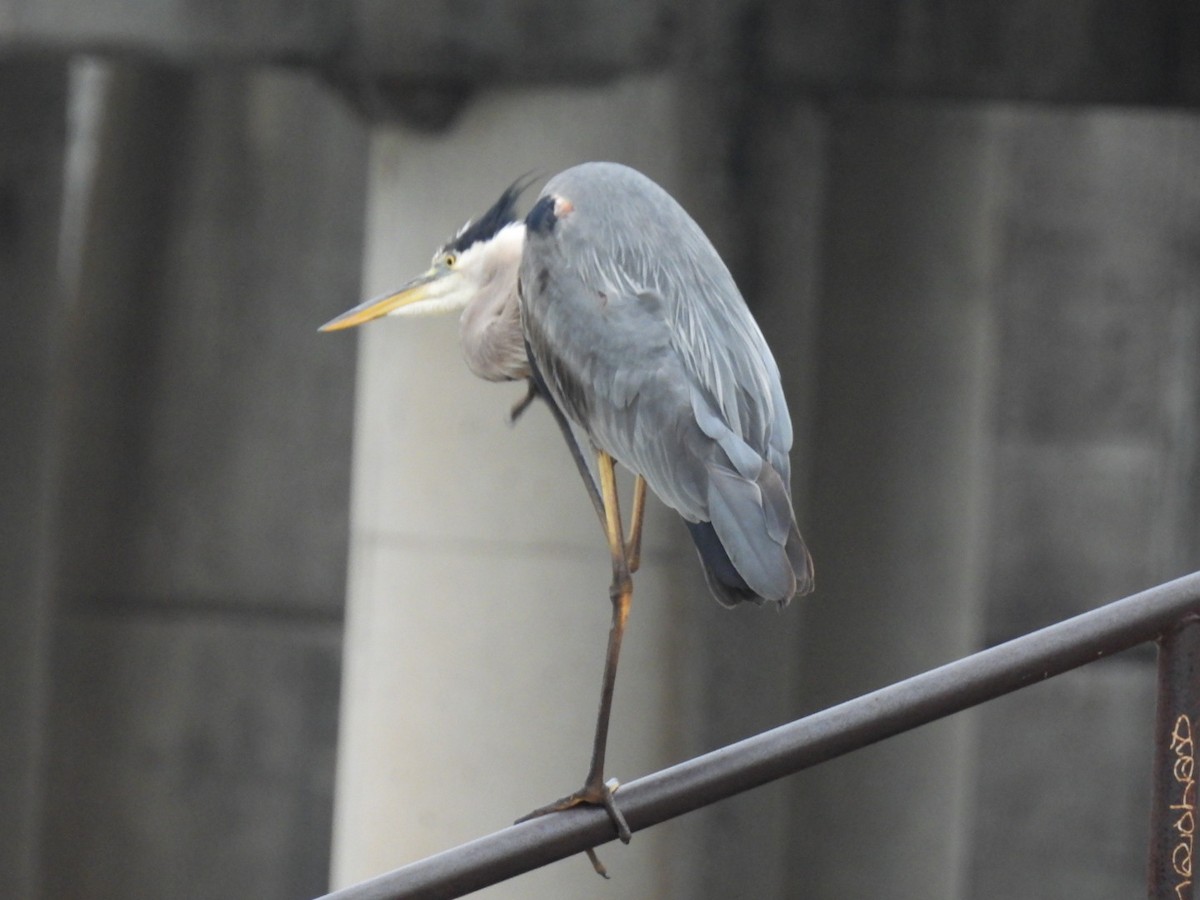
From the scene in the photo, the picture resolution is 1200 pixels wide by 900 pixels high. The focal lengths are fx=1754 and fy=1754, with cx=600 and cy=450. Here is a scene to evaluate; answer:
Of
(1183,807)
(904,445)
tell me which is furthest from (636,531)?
(904,445)

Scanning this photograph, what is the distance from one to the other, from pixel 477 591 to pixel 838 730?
233cm

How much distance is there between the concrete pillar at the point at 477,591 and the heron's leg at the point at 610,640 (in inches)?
69.1

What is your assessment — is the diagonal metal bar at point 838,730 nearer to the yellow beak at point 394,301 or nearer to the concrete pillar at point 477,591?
the yellow beak at point 394,301

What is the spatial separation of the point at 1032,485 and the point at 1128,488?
33cm

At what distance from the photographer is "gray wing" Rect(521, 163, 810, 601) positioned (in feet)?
5.61

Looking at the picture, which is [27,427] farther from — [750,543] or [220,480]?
[750,543]

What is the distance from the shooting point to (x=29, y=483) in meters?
5.47

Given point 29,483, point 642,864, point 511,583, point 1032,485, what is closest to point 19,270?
point 29,483

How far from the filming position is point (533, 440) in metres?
3.67

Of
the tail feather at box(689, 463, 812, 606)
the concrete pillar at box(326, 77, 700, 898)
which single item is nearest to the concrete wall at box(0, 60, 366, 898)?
the concrete pillar at box(326, 77, 700, 898)

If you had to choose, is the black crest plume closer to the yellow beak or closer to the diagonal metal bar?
the yellow beak

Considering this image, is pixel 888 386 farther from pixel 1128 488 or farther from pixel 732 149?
pixel 1128 488

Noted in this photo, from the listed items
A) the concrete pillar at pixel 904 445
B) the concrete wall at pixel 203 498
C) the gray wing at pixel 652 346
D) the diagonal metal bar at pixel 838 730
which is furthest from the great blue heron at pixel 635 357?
the concrete wall at pixel 203 498

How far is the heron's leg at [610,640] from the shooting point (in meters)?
1.71
